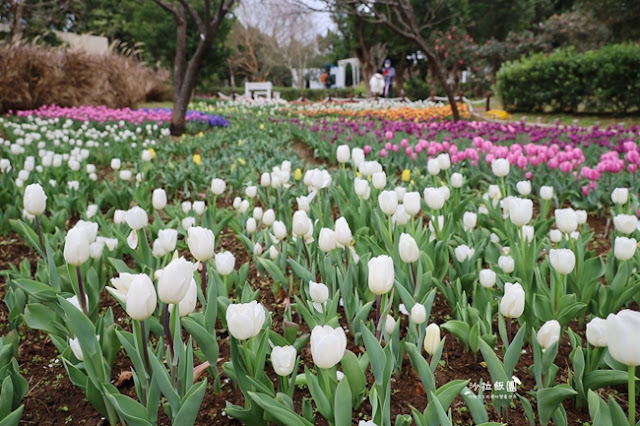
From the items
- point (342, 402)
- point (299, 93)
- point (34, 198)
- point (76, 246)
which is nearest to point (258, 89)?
point (299, 93)

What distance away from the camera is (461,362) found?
66.1 inches

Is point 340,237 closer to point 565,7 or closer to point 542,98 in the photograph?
point 542,98

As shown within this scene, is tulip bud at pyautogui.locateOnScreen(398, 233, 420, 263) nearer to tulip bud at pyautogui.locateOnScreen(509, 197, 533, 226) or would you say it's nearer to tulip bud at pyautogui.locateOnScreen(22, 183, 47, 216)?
tulip bud at pyautogui.locateOnScreen(509, 197, 533, 226)

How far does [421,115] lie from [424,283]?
11558 millimetres

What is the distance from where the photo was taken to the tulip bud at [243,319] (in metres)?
1.07

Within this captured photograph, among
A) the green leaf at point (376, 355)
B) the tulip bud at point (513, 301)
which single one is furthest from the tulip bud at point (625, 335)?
the green leaf at point (376, 355)

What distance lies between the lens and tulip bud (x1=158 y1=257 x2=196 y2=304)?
1.07 metres

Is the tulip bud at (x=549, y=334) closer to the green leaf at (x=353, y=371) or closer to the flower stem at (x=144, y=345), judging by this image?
the green leaf at (x=353, y=371)

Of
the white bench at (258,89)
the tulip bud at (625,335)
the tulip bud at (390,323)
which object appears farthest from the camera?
the white bench at (258,89)

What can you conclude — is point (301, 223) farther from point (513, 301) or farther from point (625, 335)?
point (625, 335)

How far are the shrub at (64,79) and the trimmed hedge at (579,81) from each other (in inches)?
452

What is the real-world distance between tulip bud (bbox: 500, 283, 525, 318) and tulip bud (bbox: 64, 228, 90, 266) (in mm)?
1180

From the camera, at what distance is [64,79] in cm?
1236

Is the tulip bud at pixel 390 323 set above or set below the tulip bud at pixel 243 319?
below
